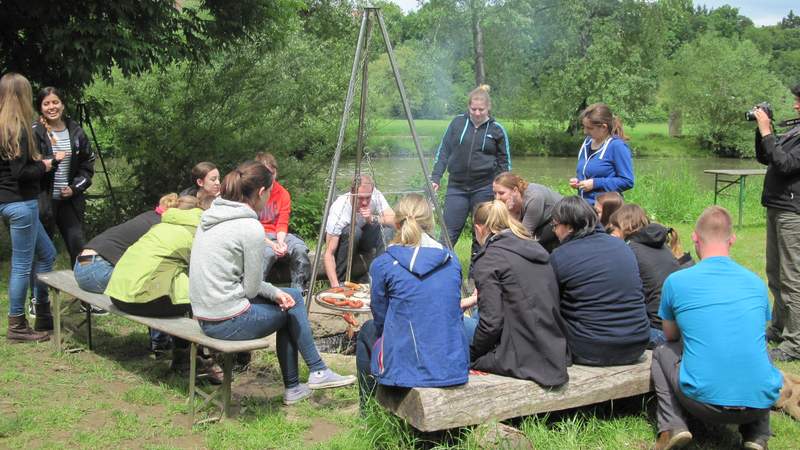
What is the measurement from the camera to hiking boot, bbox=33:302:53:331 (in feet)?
17.3

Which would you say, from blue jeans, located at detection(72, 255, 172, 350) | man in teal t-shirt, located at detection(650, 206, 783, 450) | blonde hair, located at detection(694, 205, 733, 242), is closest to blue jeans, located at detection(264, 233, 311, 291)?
blue jeans, located at detection(72, 255, 172, 350)

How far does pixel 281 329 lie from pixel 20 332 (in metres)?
2.21

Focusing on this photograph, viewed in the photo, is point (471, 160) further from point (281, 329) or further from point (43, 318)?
point (43, 318)

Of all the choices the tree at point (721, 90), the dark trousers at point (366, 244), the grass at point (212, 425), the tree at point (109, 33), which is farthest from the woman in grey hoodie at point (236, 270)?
the tree at point (721, 90)

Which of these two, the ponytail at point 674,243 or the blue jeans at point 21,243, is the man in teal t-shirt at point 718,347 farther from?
the blue jeans at point 21,243

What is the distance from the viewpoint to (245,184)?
12.4 ft

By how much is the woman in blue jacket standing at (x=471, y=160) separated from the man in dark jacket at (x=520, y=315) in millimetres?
2656

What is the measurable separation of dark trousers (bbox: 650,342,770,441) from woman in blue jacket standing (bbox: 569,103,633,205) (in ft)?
6.44

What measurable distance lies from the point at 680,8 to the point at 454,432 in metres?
31.5

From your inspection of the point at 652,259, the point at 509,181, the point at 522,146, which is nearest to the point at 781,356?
the point at 652,259

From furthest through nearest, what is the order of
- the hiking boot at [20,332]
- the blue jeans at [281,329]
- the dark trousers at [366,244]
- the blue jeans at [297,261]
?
the dark trousers at [366,244], the blue jeans at [297,261], the hiking boot at [20,332], the blue jeans at [281,329]

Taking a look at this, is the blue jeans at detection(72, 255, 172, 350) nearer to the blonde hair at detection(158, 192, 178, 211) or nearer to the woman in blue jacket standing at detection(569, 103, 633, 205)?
the blonde hair at detection(158, 192, 178, 211)

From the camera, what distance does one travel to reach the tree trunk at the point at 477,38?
23000 mm

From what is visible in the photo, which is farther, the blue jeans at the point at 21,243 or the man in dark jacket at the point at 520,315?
the blue jeans at the point at 21,243
